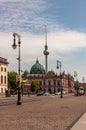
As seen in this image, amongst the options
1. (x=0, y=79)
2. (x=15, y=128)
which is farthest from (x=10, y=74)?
(x=15, y=128)

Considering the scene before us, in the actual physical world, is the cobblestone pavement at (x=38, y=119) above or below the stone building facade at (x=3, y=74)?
below

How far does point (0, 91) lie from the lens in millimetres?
122500

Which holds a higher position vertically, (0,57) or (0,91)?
(0,57)

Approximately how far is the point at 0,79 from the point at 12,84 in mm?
39336

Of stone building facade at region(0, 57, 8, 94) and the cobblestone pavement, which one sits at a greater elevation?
stone building facade at region(0, 57, 8, 94)

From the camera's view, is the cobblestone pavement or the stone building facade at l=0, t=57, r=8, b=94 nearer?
the cobblestone pavement

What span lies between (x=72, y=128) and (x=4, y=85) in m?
111

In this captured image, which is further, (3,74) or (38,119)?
(3,74)

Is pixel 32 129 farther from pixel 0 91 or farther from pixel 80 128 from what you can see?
pixel 0 91

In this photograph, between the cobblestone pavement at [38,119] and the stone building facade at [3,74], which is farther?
the stone building facade at [3,74]

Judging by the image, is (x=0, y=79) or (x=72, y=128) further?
(x=0, y=79)

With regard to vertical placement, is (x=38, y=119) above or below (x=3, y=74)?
below

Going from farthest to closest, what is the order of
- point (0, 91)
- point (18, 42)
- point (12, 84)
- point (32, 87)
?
point (32, 87) < point (12, 84) < point (0, 91) < point (18, 42)

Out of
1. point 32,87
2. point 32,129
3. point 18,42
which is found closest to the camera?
point 32,129
